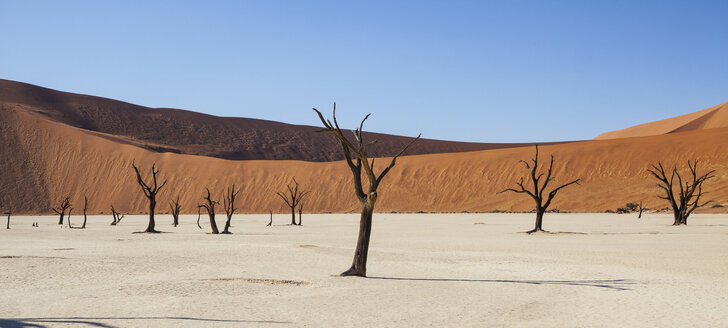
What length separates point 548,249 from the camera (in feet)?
68.0

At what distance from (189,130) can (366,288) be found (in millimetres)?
129255

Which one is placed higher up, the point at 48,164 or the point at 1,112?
the point at 1,112

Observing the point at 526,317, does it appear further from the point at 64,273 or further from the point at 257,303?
the point at 64,273

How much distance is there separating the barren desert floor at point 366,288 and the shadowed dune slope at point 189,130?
101955 millimetres

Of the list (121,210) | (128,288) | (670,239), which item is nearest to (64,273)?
(128,288)

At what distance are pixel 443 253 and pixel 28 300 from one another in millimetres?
11947

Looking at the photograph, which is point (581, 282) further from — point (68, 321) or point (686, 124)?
point (686, 124)

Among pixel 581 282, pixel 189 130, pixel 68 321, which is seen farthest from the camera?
pixel 189 130

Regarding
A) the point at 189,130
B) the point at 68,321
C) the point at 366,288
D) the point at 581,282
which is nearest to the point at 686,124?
the point at 189,130

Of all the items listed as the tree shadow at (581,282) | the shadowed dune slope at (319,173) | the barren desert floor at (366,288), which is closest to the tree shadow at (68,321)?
the barren desert floor at (366,288)

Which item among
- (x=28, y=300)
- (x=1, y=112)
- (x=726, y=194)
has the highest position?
(x=1, y=112)

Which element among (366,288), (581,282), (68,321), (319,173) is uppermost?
(319,173)

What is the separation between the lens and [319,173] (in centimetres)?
9156

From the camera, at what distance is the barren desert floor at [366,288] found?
875 cm
